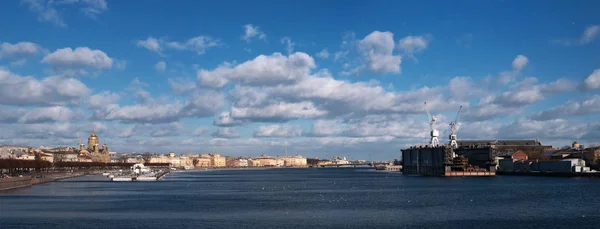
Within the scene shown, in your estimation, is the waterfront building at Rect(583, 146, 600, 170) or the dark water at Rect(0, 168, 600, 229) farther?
the waterfront building at Rect(583, 146, 600, 170)

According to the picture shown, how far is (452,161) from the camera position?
463ft

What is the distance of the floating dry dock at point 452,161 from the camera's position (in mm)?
139250

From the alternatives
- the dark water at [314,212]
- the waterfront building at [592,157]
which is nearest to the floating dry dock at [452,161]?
the waterfront building at [592,157]

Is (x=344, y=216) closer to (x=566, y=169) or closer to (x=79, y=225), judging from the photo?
(x=79, y=225)

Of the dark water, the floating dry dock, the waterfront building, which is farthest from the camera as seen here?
the waterfront building

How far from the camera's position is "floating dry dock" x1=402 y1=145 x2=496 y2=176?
457 feet

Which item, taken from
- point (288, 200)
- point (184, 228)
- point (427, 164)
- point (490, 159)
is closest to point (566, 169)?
point (490, 159)

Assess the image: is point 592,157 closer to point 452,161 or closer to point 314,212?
point 452,161

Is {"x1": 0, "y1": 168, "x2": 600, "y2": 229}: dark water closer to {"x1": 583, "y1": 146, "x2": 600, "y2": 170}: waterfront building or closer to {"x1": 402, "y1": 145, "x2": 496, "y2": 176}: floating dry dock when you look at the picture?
{"x1": 402, "y1": 145, "x2": 496, "y2": 176}: floating dry dock

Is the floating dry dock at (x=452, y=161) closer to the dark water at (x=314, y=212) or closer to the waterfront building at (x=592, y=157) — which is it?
the waterfront building at (x=592, y=157)

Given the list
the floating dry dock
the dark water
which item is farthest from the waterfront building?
the dark water

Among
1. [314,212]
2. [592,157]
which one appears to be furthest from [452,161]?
[314,212]

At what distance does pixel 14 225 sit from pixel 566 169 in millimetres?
116254

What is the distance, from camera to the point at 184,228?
135 ft
